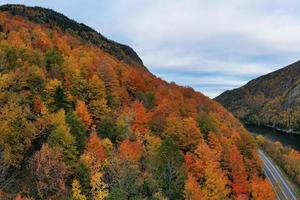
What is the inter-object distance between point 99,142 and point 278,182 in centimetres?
6336

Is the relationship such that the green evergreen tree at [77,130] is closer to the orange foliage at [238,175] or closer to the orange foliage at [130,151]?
the orange foliage at [130,151]

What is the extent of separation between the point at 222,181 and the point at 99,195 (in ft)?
85.9

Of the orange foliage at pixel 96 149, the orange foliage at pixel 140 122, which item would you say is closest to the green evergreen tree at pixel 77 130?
the orange foliage at pixel 96 149

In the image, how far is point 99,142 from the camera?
242 ft

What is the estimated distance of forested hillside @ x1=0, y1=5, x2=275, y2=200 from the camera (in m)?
65.6

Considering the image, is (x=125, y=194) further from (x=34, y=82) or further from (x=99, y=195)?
(x=34, y=82)

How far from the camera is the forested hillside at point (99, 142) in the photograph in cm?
6562

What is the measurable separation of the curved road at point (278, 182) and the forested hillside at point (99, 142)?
926cm

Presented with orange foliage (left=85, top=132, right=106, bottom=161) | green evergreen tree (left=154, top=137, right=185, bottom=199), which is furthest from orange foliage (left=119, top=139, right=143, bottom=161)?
green evergreen tree (left=154, top=137, right=185, bottom=199)

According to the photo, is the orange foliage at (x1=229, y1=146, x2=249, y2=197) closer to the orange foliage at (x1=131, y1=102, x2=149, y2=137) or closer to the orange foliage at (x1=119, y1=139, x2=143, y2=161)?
the orange foliage at (x1=131, y1=102, x2=149, y2=137)

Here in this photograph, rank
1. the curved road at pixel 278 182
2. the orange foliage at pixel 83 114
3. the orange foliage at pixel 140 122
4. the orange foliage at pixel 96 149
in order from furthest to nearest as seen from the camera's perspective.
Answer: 1. the curved road at pixel 278 182
2. the orange foliage at pixel 140 122
3. the orange foliage at pixel 83 114
4. the orange foliage at pixel 96 149

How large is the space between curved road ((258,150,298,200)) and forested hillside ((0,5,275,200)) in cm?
926

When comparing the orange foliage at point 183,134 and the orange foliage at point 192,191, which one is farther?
the orange foliage at point 183,134

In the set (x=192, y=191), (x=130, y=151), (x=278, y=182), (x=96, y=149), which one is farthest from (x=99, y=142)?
(x=278, y=182)
